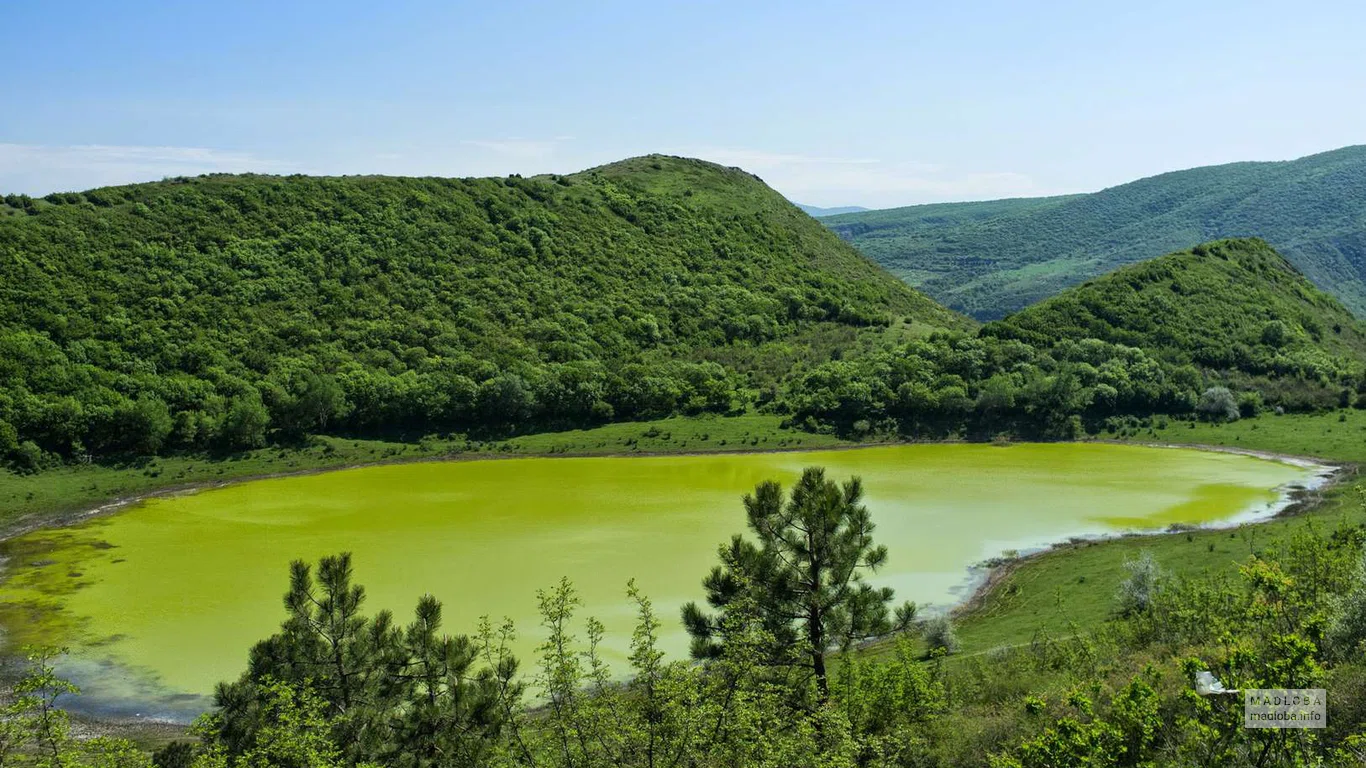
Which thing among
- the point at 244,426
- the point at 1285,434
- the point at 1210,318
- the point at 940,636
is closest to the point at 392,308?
the point at 244,426

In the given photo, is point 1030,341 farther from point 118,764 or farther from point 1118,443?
point 118,764

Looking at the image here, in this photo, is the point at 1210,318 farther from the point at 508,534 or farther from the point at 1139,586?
the point at 508,534

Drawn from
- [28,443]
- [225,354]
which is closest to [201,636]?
[28,443]

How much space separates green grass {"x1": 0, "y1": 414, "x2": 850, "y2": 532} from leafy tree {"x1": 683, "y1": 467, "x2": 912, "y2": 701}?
4500cm

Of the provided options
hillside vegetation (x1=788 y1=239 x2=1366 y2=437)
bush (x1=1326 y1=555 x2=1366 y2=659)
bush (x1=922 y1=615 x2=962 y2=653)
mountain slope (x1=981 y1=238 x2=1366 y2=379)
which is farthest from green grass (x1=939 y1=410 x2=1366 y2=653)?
mountain slope (x1=981 y1=238 x2=1366 y2=379)

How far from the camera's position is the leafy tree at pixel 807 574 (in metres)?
18.3

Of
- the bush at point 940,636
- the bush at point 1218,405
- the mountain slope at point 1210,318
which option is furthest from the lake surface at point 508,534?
the mountain slope at point 1210,318

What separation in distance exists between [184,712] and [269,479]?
35.7m

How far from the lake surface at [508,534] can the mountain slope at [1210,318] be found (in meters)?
20.6

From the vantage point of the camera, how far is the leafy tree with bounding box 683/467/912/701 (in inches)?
720

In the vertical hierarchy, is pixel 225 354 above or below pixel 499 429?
above

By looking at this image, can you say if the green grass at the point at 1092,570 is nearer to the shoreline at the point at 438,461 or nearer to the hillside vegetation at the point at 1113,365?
the shoreline at the point at 438,461

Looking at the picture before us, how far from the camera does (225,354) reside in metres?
71.2

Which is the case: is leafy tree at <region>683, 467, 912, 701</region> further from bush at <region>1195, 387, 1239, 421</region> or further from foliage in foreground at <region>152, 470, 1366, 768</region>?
bush at <region>1195, 387, 1239, 421</region>
